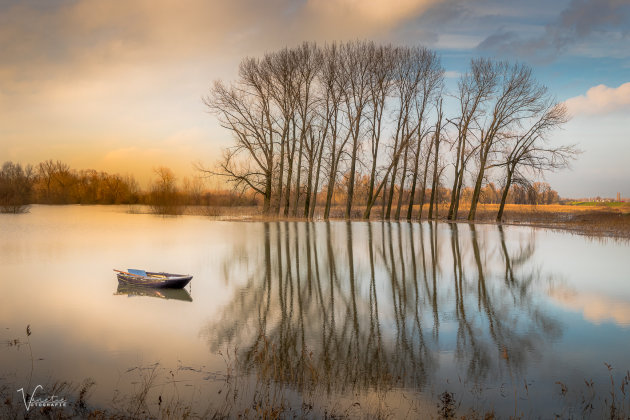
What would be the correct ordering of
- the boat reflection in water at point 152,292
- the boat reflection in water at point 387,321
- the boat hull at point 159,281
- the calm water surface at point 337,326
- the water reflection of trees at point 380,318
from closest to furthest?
the calm water surface at point 337,326, the boat reflection in water at point 387,321, the water reflection of trees at point 380,318, the boat reflection in water at point 152,292, the boat hull at point 159,281

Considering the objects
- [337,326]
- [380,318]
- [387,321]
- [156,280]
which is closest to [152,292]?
[156,280]

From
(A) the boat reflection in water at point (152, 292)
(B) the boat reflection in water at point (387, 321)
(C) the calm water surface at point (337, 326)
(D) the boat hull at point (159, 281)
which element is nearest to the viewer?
(C) the calm water surface at point (337, 326)

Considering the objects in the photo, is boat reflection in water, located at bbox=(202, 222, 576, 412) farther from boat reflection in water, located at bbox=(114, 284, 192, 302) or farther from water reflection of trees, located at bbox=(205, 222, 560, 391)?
boat reflection in water, located at bbox=(114, 284, 192, 302)

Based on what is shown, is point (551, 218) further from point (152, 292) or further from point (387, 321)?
point (152, 292)

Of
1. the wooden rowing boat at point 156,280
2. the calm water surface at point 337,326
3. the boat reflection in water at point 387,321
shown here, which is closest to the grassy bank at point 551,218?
the calm water surface at point 337,326

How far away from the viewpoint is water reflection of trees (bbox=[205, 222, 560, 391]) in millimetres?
7051

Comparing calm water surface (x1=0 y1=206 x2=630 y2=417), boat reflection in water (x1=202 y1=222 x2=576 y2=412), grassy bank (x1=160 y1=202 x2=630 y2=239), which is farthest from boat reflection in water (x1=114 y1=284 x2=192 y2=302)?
grassy bank (x1=160 y1=202 x2=630 y2=239)

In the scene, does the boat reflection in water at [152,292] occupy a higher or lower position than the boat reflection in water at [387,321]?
lower

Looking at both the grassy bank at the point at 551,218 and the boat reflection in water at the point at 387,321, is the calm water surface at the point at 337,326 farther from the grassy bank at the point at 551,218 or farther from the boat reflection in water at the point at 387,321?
the grassy bank at the point at 551,218

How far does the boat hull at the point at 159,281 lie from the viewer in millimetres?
12875

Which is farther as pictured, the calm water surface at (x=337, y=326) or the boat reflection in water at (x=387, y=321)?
the boat reflection in water at (x=387, y=321)

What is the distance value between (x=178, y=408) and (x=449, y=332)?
5495 millimetres

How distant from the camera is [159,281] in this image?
13023 millimetres

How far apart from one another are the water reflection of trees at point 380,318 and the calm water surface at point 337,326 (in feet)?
0.15
